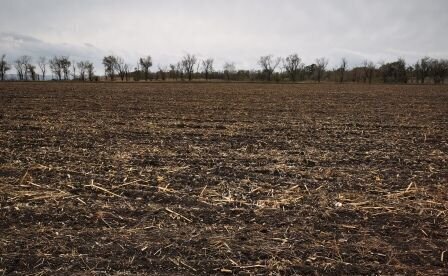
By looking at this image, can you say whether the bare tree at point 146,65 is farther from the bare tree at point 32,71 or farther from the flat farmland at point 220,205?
the flat farmland at point 220,205

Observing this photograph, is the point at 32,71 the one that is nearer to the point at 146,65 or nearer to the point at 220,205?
the point at 146,65

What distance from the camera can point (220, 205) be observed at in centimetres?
607

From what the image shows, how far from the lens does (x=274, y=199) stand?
250 inches

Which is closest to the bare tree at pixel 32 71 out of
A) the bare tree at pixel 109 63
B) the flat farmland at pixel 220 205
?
the bare tree at pixel 109 63

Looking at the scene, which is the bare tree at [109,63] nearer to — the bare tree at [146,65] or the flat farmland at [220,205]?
the bare tree at [146,65]

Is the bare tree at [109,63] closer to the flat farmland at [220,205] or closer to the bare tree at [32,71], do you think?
the bare tree at [32,71]

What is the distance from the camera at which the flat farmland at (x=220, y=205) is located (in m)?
4.44

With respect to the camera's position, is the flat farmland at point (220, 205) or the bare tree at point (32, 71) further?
the bare tree at point (32, 71)

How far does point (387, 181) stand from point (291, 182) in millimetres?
1980

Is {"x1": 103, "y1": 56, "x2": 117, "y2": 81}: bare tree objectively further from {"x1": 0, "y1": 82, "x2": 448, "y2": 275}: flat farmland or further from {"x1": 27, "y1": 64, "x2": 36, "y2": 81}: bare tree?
{"x1": 0, "y1": 82, "x2": 448, "y2": 275}: flat farmland

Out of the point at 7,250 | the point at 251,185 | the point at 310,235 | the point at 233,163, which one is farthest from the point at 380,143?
the point at 7,250

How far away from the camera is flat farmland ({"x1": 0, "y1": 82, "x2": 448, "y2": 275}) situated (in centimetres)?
444

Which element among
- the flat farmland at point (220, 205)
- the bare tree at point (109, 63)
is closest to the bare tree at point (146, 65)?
the bare tree at point (109, 63)

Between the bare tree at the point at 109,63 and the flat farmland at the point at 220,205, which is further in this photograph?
the bare tree at the point at 109,63
